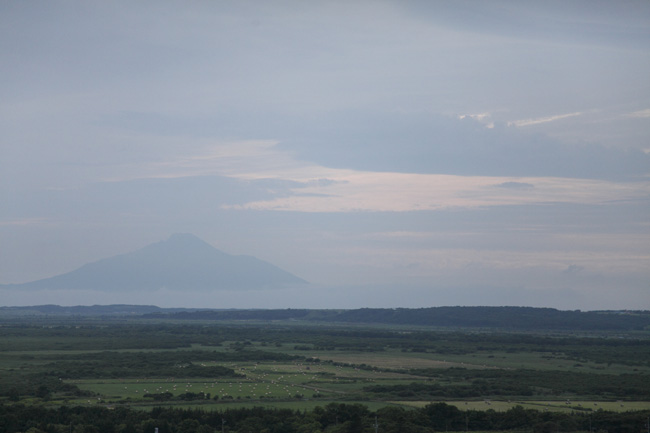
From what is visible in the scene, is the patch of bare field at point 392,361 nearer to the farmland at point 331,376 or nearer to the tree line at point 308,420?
the farmland at point 331,376

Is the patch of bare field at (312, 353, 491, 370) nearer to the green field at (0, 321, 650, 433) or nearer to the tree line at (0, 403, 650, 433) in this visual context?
the green field at (0, 321, 650, 433)

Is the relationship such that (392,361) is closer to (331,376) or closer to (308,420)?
(331,376)

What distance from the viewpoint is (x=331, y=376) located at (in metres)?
75.4

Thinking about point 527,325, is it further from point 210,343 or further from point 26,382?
point 26,382

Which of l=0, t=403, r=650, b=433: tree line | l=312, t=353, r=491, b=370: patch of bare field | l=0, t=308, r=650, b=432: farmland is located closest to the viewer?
l=0, t=403, r=650, b=433: tree line

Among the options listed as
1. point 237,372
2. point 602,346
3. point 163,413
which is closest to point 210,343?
point 237,372

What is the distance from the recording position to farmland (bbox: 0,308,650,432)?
55781 millimetres

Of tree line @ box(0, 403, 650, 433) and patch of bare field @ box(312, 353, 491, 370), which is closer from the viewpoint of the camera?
tree line @ box(0, 403, 650, 433)

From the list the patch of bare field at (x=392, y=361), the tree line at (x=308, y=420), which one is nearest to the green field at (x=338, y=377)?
the patch of bare field at (x=392, y=361)

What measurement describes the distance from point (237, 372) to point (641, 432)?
46.5 metres

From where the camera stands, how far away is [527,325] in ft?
646

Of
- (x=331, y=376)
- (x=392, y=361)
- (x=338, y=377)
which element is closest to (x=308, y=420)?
(x=338, y=377)

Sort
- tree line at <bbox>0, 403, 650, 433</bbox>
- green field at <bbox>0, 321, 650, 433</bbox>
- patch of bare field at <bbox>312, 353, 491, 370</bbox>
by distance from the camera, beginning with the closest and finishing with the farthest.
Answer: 1. tree line at <bbox>0, 403, 650, 433</bbox>
2. green field at <bbox>0, 321, 650, 433</bbox>
3. patch of bare field at <bbox>312, 353, 491, 370</bbox>

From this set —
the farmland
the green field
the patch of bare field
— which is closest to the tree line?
the green field
